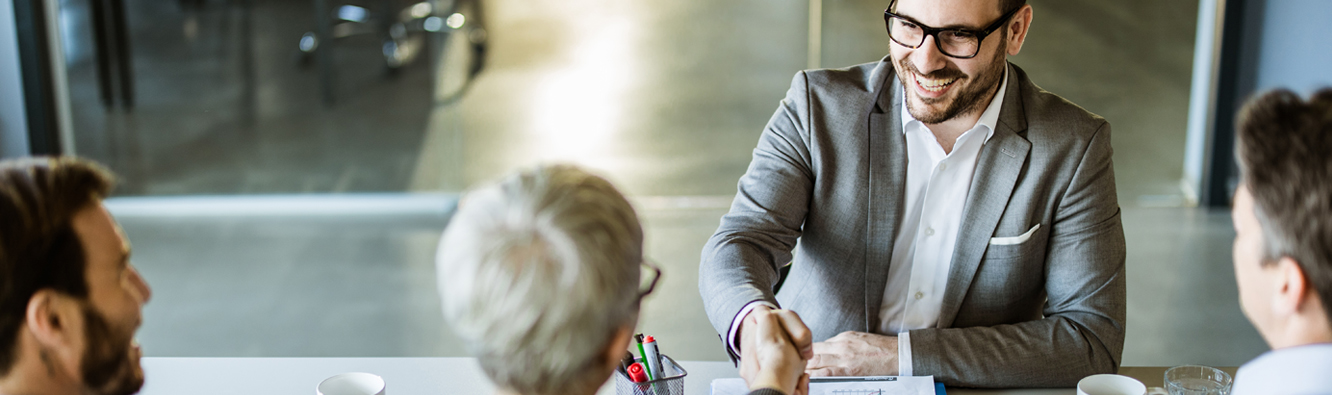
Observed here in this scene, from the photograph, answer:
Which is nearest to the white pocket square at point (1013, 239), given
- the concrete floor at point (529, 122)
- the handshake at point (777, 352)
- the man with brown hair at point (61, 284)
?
the handshake at point (777, 352)

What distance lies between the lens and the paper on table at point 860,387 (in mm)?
1441

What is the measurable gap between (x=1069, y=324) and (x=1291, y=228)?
644 millimetres

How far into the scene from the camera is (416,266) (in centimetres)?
400

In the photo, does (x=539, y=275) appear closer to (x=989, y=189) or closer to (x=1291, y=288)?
(x=1291, y=288)

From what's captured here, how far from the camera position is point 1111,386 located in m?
1.34

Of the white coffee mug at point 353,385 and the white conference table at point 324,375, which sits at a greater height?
the white coffee mug at point 353,385

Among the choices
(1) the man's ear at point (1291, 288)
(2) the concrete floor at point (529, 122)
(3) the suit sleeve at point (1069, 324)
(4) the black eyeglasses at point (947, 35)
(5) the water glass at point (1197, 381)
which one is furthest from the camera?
(2) the concrete floor at point (529, 122)

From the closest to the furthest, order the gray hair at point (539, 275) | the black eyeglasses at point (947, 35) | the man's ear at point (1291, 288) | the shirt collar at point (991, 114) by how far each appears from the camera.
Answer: the gray hair at point (539, 275) → the man's ear at point (1291, 288) → the black eyeglasses at point (947, 35) → the shirt collar at point (991, 114)

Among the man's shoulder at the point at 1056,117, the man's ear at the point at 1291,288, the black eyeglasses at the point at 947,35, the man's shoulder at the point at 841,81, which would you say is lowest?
the man's ear at the point at 1291,288

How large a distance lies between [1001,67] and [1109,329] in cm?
47

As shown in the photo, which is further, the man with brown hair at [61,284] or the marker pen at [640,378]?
the marker pen at [640,378]

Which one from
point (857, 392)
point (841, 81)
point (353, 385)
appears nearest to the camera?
point (353, 385)

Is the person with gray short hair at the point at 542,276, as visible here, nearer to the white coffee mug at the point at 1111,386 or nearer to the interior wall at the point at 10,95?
the white coffee mug at the point at 1111,386

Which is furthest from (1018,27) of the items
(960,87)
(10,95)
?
(10,95)
